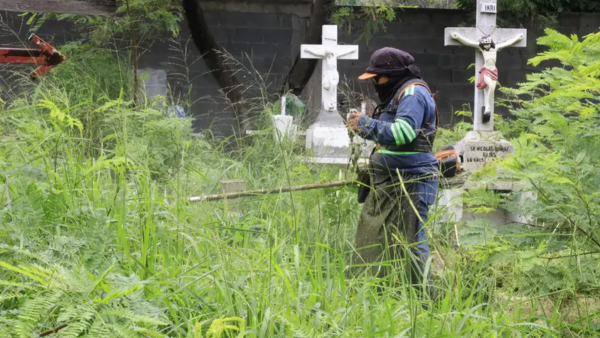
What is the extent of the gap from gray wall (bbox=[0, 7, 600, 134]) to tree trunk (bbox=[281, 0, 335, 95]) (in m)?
0.35

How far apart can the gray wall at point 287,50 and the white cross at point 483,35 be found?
2.88m

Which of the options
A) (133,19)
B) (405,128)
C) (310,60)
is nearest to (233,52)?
(310,60)

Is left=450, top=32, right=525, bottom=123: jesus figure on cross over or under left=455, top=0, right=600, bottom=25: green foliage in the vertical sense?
under

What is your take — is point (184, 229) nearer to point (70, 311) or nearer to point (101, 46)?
point (70, 311)

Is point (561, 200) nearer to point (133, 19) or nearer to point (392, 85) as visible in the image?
point (392, 85)

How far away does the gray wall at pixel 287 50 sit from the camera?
10547 millimetres

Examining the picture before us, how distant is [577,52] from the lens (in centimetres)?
354

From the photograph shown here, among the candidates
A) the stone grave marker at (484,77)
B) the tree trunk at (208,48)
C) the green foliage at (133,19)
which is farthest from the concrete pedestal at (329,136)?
the green foliage at (133,19)

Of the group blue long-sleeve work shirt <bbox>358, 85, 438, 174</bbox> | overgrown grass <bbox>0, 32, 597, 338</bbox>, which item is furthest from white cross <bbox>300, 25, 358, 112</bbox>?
overgrown grass <bbox>0, 32, 597, 338</bbox>

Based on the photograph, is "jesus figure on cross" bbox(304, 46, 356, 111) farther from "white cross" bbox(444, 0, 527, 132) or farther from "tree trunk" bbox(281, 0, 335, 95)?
"tree trunk" bbox(281, 0, 335, 95)

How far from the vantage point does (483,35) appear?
7.96 metres

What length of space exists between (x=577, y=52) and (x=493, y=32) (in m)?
4.61

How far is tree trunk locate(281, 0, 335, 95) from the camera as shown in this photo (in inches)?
405

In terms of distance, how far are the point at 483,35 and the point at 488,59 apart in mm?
243
